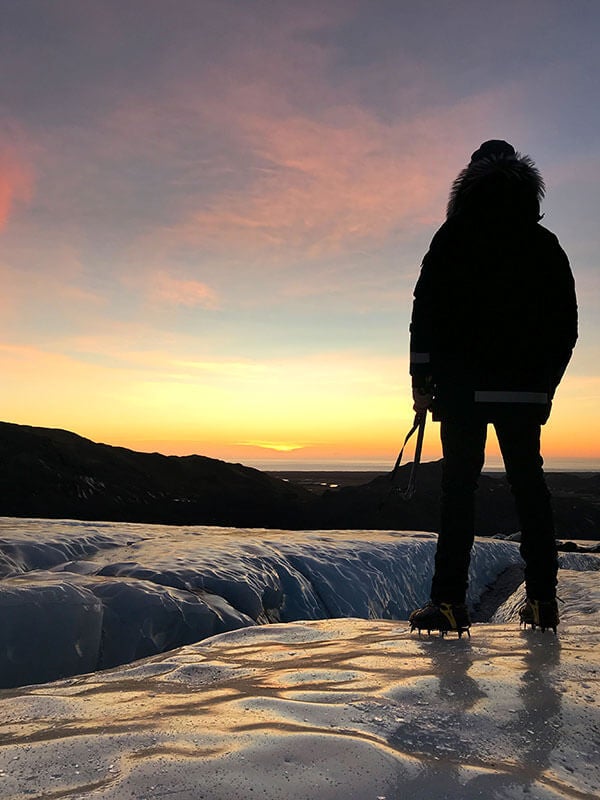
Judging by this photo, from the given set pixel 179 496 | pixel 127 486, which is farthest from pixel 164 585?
pixel 179 496

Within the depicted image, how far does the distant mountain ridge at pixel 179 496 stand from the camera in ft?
57.6

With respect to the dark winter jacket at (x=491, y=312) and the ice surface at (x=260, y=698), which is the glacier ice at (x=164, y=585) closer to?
the ice surface at (x=260, y=698)

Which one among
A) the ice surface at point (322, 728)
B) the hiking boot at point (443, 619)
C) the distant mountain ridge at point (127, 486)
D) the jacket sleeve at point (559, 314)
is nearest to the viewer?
the ice surface at point (322, 728)

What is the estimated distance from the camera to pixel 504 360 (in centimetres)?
294

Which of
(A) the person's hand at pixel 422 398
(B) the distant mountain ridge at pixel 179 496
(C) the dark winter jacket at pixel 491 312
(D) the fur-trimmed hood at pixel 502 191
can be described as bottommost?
(B) the distant mountain ridge at pixel 179 496

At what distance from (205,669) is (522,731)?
125 cm

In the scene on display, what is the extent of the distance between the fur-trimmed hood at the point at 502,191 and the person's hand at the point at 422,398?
0.96m

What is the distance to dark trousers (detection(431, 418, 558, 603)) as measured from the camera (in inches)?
112

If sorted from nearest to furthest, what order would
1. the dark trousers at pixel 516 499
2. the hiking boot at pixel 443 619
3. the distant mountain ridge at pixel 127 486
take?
the hiking boot at pixel 443 619
the dark trousers at pixel 516 499
the distant mountain ridge at pixel 127 486

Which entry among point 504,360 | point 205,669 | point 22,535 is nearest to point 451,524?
point 504,360

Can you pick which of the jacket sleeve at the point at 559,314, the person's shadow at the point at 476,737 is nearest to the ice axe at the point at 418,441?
the jacket sleeve at the point at 559,314

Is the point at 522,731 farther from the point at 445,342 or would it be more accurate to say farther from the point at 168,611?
the point at 168,611

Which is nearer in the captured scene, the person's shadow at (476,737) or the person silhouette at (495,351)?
the person's shadow at (476,737)

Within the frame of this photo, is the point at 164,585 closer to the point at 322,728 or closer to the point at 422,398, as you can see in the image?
the point at 422,398
